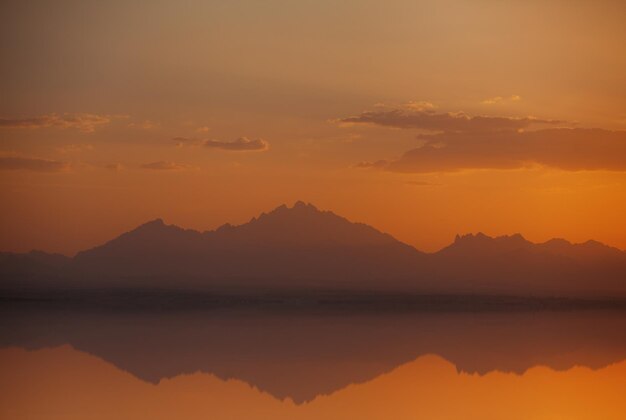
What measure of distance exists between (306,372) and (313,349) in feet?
7.49

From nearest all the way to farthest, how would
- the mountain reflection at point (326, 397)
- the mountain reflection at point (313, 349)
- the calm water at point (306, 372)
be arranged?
the mountain reflection at point (326, 397)
the calm water at point (306, 372)
the mountain reflection at point (313, 349)

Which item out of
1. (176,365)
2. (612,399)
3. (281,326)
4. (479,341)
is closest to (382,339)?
(479,341)

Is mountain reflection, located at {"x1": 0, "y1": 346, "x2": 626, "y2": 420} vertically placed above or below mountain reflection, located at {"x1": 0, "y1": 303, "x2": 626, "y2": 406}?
below

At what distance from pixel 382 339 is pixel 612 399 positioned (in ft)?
18.4

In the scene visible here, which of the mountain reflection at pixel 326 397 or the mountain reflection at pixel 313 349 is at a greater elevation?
the mountain reflection at pixel 313 349

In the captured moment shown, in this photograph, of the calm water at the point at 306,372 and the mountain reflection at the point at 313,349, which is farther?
the mountain reflection at the point at 313,349

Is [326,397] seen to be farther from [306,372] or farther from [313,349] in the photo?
[313,349]

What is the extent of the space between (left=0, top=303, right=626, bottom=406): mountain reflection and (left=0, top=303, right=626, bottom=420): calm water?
Answer: 0.02 meters

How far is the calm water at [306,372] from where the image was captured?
8102mm

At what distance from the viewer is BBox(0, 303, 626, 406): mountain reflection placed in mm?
9789

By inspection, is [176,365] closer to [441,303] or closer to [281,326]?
[281,326]

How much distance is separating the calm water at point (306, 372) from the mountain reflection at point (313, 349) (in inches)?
0.9

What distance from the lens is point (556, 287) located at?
29.7 m

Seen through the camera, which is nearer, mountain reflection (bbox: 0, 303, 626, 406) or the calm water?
the calm water
